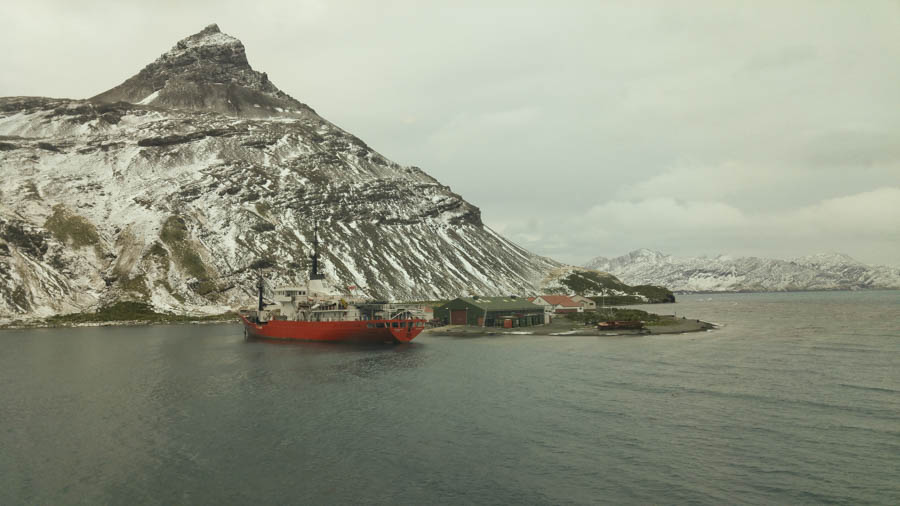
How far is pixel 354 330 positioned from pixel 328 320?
8495mm

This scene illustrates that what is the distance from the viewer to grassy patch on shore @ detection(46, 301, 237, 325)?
498 feet

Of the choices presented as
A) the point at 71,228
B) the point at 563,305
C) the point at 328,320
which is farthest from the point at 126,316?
the point at 563,305

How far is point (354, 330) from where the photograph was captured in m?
100

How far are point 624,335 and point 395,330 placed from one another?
143 feet

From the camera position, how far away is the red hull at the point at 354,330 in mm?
98381

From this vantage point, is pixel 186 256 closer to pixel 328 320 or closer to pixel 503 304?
pixel 328 320

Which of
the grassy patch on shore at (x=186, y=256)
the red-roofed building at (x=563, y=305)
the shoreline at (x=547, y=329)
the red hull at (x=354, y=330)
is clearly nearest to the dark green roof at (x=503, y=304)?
the shoreline at (x=547, y=329)

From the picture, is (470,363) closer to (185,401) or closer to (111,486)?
(185,401)

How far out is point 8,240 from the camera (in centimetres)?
16650

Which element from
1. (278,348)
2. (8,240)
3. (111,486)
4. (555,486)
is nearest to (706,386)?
(555,486)

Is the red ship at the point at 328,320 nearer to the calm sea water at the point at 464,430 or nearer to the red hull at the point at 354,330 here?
the red hull at the point at 354,330

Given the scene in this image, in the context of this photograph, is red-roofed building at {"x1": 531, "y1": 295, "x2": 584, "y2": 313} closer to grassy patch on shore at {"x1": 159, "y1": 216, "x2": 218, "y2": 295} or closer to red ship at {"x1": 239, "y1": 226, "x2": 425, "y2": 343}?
red ship at {"x1": 239, "y1": 226, "x2": 425, "y2": 343}

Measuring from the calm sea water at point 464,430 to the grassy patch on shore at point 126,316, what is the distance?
87.6m

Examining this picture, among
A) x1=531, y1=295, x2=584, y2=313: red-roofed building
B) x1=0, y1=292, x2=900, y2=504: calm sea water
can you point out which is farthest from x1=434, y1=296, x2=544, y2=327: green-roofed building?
x1=0, y1=292, x2=900, y2=504: calm sea water
